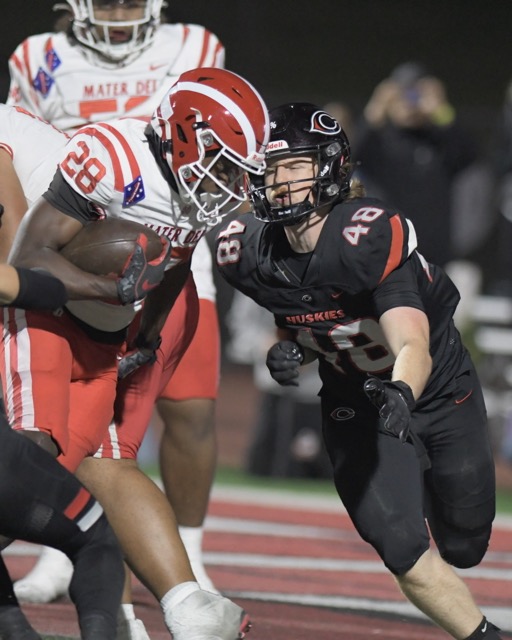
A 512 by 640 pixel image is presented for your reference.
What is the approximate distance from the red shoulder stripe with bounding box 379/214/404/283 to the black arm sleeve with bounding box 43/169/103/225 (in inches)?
32.7

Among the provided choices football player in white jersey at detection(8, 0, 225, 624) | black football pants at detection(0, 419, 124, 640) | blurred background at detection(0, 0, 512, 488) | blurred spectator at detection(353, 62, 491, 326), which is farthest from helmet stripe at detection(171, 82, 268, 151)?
blurred background at detection(0, 0, 512, 488)

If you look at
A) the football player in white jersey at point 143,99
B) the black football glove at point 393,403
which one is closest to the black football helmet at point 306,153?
the black football glove at point 393,403

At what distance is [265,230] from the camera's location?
4242 millimetres

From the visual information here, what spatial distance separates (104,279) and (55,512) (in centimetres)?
65

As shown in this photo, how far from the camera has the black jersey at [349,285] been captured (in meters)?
3.97

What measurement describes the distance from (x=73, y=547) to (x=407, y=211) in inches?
227

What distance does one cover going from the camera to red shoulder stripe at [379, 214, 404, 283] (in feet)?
13.0

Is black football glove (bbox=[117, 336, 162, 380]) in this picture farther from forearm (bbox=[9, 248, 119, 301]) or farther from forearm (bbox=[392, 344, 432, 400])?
forearm (bbox=[392, 344, 432, 400])

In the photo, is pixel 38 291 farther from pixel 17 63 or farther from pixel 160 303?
pixel 17 63

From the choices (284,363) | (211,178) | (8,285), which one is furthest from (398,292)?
(8,285)

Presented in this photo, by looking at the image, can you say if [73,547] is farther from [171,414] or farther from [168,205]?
[171,414]

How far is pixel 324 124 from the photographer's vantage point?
413 cm

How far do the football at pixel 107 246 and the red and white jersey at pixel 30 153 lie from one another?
51 centimetres

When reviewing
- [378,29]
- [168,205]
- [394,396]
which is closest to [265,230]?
[168,205]
